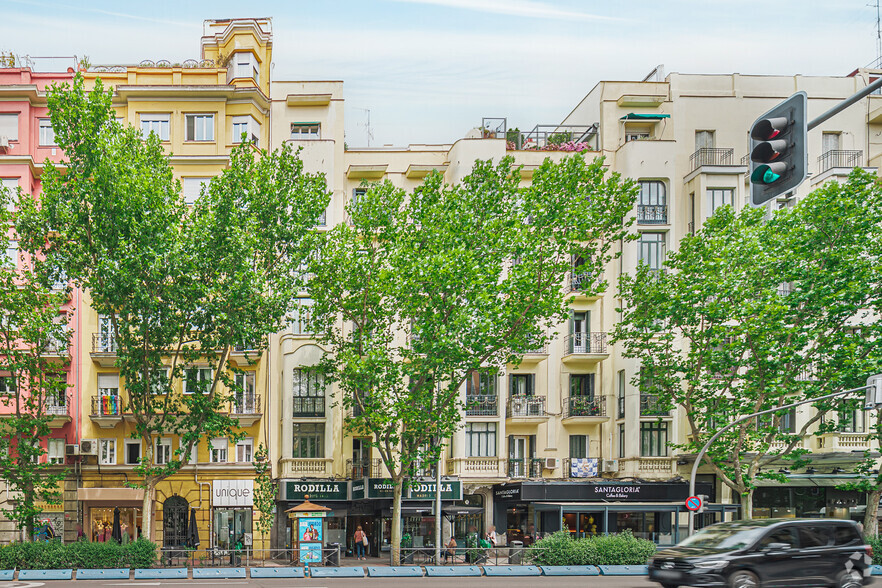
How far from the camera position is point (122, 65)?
146ft

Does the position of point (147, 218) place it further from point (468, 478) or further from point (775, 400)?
point (775, 400)

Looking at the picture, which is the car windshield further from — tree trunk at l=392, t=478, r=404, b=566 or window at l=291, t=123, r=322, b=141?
window at l=291, t=123, r=322, b=141

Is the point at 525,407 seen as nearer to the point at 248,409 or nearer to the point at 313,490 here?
the point at 313,490

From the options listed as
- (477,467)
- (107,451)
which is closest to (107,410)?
(107,451)

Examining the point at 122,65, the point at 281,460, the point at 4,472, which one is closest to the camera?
the point at 4,472

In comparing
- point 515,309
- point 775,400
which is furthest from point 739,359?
point 515,309

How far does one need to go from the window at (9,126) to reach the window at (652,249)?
1115 inches

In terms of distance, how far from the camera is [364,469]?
4250cm

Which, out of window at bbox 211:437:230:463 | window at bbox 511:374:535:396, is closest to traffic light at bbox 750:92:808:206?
window at bbox 511:374:535:396

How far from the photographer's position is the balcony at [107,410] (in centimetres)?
4050

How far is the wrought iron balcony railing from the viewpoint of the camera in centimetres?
4378

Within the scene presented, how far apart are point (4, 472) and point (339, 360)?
12.5 m

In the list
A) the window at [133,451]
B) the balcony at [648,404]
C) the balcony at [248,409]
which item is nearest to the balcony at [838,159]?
the balcony at [648,404]

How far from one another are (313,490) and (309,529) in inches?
291
